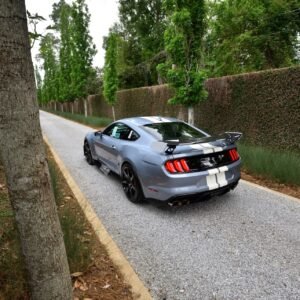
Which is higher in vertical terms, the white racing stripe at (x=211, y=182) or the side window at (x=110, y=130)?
the side window at (x=110, y=130)

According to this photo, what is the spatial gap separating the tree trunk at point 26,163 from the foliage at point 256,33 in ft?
65.9

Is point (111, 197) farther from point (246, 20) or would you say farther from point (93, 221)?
point (246, 20)

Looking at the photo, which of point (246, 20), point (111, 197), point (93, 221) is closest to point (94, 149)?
point (111, 197)

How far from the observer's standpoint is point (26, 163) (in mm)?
1940

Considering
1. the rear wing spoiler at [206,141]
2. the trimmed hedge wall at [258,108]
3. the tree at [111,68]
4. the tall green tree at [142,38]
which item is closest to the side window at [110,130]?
the rear wing spoiler at [206,141]

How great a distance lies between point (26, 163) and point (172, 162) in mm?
2635

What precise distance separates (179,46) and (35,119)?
875 cm

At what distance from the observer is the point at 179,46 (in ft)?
32.5

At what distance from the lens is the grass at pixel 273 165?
6.13 metres

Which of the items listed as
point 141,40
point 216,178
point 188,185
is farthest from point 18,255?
point 141,40

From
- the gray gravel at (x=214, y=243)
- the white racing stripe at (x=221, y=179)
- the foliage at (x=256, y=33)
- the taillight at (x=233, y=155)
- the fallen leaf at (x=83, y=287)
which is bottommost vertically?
the gray gravel at (x=214, y=243)

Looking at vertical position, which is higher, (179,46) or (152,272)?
(179,46)

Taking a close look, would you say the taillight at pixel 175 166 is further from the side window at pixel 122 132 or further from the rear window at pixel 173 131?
the side window at pixel 122 132

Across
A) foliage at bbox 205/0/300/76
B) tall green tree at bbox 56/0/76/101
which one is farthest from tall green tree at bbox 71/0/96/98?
foliage at bbox 205/0/300/76
